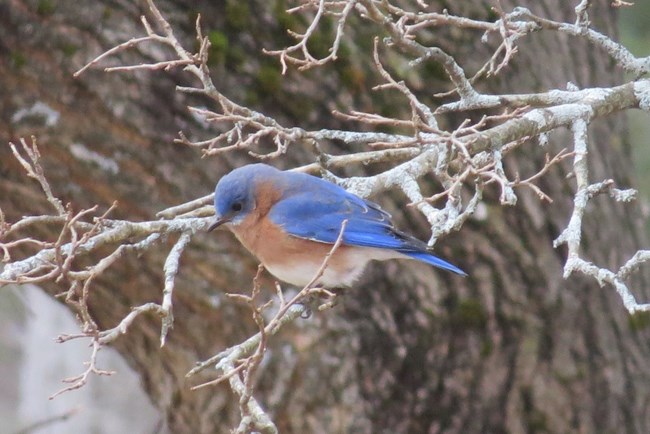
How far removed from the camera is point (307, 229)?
12.6 ft

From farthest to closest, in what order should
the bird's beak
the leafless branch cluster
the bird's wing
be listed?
the bird's wing, the bird's beak, the leafless branch cluster

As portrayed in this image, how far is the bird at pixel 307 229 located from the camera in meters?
3.72

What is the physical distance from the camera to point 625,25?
25.0 ft

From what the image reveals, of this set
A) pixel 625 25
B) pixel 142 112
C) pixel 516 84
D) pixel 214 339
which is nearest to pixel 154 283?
pixel 214 339

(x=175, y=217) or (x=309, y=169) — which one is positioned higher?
(x=309, y=169)

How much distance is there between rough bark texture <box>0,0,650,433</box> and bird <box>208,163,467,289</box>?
0.25 meters

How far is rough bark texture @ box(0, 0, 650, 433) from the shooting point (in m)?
3.79

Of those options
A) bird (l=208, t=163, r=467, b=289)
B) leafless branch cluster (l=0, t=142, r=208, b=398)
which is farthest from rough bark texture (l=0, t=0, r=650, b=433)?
leafless branch cluster (l=0, t=142, r=208, b=398)

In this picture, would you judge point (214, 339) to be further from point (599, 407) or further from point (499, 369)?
point (599, 407)

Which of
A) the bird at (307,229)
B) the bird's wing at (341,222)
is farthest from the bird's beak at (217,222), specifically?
the bird's wing at (341,222)

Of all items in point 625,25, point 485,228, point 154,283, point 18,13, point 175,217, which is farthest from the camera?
point 625,25

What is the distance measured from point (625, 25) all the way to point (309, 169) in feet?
15.9

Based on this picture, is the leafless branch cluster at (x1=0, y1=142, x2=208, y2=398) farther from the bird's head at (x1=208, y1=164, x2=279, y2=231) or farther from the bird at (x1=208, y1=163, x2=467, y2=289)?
the bird at (x1=208, y1=163, x2=467, y2=289)

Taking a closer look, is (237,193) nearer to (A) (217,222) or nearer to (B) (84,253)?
(A) (217,222)
